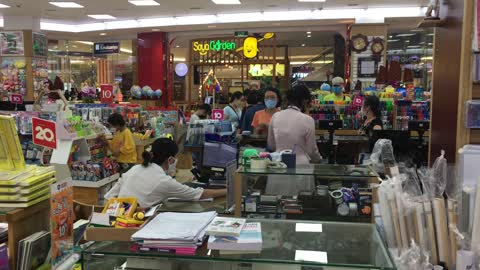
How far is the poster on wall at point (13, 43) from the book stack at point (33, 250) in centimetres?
1152

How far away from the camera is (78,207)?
3.43 m

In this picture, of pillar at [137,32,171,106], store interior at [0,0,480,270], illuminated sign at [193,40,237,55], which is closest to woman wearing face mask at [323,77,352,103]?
store interior at [0,0,480,270]

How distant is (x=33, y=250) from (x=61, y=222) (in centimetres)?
17

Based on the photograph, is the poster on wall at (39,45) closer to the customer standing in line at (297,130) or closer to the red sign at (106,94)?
the red sign at (106,94)

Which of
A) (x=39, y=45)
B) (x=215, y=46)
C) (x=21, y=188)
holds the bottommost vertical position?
(x=21, y=188)

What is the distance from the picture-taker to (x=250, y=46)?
13258 millimetres

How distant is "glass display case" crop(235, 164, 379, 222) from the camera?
297 cm

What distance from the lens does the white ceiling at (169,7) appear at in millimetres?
10477

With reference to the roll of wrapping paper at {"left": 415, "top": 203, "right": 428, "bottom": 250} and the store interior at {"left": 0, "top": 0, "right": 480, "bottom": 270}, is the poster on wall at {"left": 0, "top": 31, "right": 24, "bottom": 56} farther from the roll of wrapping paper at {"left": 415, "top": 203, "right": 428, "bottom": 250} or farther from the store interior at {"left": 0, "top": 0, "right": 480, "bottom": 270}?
the roll of wrapping paper at {"left": 415, "top": 203, "right": 428, "bottom": 250}

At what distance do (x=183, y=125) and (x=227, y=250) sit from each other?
7342 mm

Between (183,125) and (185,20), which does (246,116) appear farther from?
(185,20)

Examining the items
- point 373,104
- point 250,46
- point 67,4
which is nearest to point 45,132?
point 373,104

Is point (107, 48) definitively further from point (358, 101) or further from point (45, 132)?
point (45, 132)

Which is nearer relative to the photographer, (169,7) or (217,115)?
(217,115)
